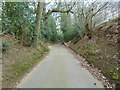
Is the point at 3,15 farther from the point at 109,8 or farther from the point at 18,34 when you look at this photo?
the point at 109,8

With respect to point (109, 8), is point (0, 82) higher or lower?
lower

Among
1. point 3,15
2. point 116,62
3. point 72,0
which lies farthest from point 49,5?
point 116,62

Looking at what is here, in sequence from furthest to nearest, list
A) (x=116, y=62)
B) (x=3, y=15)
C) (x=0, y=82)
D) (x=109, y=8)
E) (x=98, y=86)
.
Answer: (x=109, y=8), (x=3, y=15), (x=116, y=62), (x=98, y=86), (x=0, y=82)

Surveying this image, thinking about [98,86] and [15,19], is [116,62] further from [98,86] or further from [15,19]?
[15,19]

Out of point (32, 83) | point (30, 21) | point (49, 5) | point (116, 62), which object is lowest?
point (32, 83)

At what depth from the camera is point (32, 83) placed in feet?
13.2

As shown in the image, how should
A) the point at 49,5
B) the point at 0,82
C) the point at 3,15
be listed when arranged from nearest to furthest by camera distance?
the point at 0,82 < the point at 3,15 < the point at 49,5

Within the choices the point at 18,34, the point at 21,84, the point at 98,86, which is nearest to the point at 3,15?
the point at 18,34

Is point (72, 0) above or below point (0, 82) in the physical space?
above

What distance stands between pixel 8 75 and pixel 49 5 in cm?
1125

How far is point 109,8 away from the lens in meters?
11.7

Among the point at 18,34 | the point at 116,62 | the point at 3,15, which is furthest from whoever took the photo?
the point at 18,34

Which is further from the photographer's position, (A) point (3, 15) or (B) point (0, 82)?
(A) point (3, 15)

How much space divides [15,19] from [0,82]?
4389 mm
